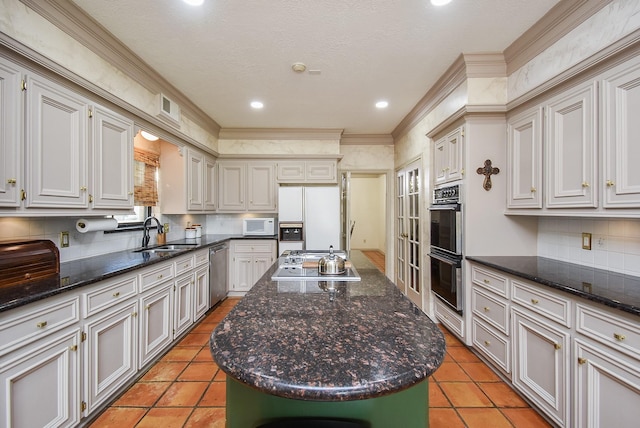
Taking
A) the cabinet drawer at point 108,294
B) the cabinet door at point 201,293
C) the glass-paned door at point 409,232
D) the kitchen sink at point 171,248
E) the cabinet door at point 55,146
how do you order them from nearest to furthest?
1. the cabinet door at point 55,146
2. the cabinet drawer at point 108,294
3. the kitchen sink at point 171,248
4. the cabinet door at point 201,293
5. the glass-paned door at point 409,232

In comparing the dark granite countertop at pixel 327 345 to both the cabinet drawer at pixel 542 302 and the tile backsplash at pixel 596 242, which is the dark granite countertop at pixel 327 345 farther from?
the tile backsplash at pixel 596 242

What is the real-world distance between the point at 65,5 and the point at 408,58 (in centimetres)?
249

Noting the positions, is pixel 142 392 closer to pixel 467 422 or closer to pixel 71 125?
pixel 71 125

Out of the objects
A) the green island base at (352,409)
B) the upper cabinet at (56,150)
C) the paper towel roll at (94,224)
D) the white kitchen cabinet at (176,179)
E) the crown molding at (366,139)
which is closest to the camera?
the green island base at (352,409)

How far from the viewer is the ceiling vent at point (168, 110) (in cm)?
287

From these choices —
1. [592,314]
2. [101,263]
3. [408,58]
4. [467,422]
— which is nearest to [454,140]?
[408,58]

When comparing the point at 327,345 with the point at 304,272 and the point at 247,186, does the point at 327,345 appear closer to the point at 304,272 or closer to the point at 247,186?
the point at 304,272

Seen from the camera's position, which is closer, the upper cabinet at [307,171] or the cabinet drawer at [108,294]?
the cabinet drawer at [108,294]

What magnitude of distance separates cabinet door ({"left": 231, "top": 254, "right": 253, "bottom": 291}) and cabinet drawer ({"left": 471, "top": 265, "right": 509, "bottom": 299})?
3.02 meters

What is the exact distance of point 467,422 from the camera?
1.80m

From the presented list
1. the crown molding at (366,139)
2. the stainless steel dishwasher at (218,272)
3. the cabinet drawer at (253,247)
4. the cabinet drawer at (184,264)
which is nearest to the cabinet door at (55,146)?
the cabinet drawer at (184,264)

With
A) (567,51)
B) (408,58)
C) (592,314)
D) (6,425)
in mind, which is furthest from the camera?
(408,58)

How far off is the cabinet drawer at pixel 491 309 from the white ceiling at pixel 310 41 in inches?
80.6

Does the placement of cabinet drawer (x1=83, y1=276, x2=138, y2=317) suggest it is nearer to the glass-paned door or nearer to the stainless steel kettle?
the stainless steel kettle
